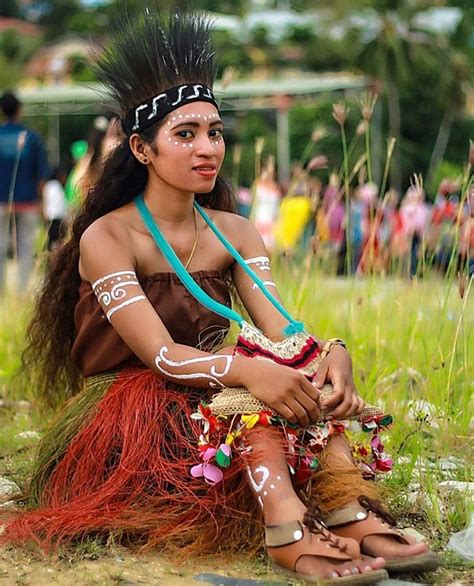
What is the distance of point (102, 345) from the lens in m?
3.06

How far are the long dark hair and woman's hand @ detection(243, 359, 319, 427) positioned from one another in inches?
32.3

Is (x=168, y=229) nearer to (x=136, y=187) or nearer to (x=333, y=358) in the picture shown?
(x=136, y=187)

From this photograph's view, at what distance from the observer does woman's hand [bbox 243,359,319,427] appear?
8.43 ft

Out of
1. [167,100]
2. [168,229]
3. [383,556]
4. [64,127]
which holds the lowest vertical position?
[64,127]

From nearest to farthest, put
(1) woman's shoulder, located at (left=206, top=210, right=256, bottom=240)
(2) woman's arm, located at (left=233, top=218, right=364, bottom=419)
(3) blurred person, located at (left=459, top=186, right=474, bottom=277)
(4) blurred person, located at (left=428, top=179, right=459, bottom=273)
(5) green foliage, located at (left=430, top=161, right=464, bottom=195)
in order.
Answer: (2) woman's arm, located at (left=233, top=218, right=364, bottom=419) → (1) woman's shoulder, located at (left=206, top=210, right=256, bottom=240) → (3) blurred person, located at (left=459, top=186, right=474, bottom=277) → (4) blurred person, located at (left=428, top=179, right=459, bottom=273) → (5) green foliage, located at (left=430, top=161, right=464, bottom=195)

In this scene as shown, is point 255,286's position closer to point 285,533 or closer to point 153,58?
point 153,58

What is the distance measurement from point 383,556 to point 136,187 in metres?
1.31

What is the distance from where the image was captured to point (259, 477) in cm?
257

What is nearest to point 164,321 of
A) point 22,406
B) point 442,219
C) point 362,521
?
point 362,521

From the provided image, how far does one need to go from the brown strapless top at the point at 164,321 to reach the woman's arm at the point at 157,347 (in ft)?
0.27

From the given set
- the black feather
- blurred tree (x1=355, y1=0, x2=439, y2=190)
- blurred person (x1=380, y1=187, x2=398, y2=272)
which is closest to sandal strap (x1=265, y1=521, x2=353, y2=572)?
the black feather

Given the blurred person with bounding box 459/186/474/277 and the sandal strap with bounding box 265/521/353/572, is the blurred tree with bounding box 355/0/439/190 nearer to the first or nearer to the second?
the blurred person with bounding box 459/186/474/277

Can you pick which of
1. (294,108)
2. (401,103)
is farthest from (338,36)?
(294,108)

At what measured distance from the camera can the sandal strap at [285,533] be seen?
8.04 feet
